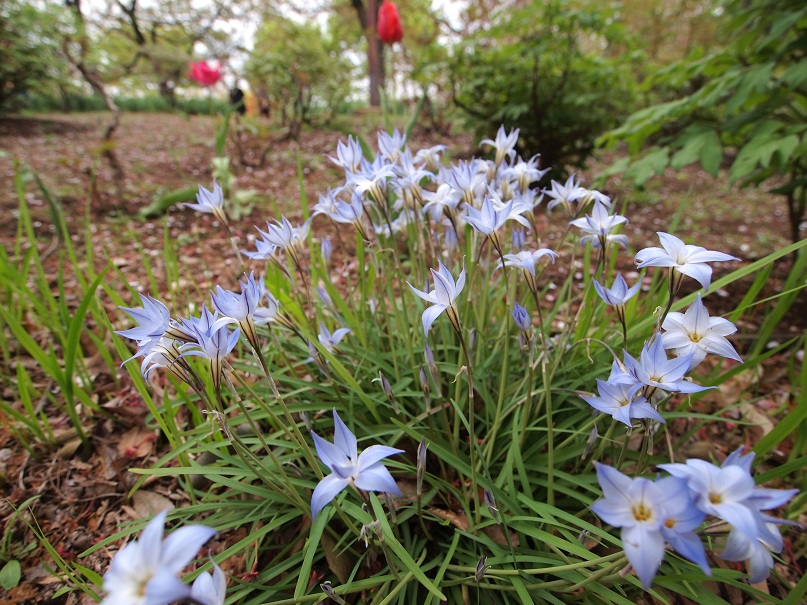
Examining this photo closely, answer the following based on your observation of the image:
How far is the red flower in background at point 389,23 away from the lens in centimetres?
338

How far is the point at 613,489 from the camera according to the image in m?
0.63

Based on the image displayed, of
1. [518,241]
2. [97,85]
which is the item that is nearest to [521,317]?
[518,241]

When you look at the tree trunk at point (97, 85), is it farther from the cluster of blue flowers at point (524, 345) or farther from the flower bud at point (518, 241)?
the flower bud at point (518, 241)

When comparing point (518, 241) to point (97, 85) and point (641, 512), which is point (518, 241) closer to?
point (641, 512)

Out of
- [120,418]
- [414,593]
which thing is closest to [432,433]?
[414,593]

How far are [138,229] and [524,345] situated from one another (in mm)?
3783

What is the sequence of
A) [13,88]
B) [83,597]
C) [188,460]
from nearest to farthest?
[83,597]
[188,460]
[13,88]

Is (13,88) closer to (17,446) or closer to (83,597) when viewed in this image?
(17,446)

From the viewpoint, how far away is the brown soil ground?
1509mm

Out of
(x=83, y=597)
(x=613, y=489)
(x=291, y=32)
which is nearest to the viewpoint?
(x=613, y=489)

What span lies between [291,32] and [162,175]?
4175mm

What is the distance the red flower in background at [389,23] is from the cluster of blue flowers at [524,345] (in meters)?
2.44

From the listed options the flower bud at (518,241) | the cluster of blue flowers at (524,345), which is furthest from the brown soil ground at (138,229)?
the flower bud at (518,241)

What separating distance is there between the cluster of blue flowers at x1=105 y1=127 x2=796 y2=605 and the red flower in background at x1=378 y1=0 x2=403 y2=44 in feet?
8.00
